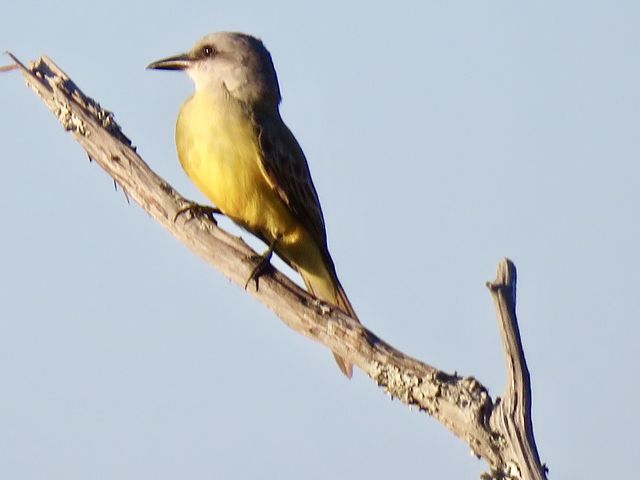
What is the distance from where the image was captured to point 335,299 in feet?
33.3

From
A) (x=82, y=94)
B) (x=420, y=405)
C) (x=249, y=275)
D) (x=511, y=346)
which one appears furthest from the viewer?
(x=82, y=94)

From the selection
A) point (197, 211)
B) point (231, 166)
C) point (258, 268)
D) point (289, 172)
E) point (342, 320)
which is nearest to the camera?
point (342, 320)

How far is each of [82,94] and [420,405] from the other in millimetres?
3392

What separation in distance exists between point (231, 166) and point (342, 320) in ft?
6.66

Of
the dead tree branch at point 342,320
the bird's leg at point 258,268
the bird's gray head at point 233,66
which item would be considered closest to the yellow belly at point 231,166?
the bird's gray head at point 233,66

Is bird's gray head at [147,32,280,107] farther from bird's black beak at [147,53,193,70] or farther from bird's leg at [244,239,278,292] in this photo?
bird's leg at [244,239,278,292]

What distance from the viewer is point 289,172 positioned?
9.98 meters

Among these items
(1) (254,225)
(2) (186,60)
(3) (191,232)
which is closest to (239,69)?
(2) (186,60)

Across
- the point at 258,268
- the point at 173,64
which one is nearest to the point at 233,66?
the point at 173,64

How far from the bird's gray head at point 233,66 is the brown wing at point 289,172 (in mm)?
257

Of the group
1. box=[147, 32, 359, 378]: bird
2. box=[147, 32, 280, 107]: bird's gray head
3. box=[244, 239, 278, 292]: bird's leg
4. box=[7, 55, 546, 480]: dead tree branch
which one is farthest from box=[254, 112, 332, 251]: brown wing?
box=[244, 239, 278, 292]: bird's leg

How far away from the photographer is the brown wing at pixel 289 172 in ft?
32.4

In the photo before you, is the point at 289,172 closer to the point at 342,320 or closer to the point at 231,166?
the point at 231,166

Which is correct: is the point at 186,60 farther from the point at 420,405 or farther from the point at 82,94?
the point at 420,405
